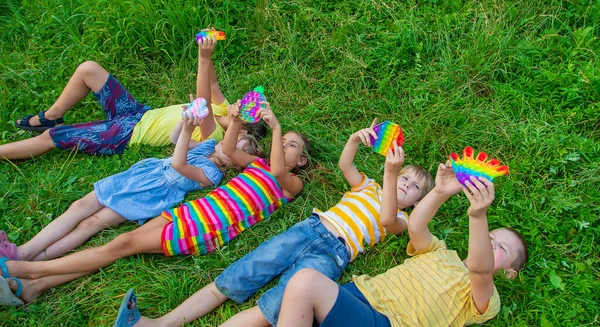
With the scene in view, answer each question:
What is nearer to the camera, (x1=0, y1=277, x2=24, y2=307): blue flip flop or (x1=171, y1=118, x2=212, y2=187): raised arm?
(x1=0, y1=277, x2=24, y2=307): blue flip flop

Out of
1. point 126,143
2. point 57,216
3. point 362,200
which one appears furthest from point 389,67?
point 57,216

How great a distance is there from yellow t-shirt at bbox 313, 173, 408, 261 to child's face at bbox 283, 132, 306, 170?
0.43 meters

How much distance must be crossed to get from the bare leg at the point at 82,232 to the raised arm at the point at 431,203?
1782 millimetres

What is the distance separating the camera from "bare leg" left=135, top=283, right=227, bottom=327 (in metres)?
2.49

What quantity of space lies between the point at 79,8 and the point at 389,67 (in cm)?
273

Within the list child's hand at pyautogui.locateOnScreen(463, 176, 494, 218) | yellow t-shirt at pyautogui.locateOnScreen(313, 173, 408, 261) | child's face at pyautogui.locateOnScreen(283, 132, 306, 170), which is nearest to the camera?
child's hand at pyautogui.locateOnScreen(463, 176, 494, 218)

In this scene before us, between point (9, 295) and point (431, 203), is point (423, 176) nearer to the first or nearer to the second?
point (431, 203)

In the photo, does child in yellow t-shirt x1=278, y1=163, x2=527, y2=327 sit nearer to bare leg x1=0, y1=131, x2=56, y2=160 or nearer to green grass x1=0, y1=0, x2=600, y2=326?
green grass x1=0, y1=0, x2=600, y2=326

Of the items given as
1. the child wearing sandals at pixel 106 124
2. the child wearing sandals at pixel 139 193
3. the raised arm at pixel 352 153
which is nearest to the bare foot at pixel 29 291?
the child wearing sandals at pixel 139 193

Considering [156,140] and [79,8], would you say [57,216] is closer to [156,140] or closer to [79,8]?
[156,140]

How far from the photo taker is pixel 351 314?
2.09 metres

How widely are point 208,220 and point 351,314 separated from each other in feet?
3.60

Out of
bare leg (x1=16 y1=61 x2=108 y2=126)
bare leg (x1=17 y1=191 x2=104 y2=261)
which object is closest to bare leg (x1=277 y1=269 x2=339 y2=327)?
bare leg (x1=17 y1=191 x2=104 y2=261)

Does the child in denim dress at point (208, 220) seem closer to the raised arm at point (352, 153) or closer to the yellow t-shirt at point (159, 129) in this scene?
the raised arm at point (352, 153)
